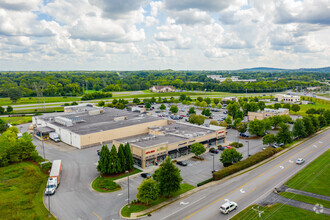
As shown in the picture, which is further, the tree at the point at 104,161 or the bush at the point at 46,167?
the bush at the point at 46,167

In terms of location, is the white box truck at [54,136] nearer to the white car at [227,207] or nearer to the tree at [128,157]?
the tree at [128,157]

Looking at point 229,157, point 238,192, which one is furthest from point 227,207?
point 229,157

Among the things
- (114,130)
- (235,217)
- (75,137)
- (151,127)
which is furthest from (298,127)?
(75,137)

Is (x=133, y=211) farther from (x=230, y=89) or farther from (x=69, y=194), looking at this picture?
(x=230, y=89)

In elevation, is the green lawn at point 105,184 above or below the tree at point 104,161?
below

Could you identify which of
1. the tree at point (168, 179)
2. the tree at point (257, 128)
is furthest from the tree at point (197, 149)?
the tree at point (257, 128)

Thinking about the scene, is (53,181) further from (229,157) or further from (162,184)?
(229,157)

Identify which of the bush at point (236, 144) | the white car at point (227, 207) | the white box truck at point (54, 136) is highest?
the white box truck at point (54, 136)

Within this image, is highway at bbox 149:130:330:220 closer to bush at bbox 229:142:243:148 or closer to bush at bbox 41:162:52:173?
bush at bbox 229:142:243:148
